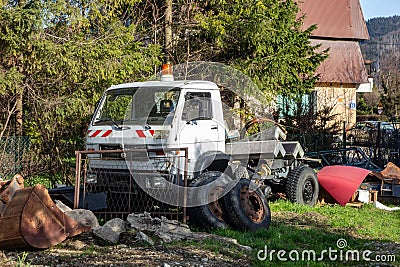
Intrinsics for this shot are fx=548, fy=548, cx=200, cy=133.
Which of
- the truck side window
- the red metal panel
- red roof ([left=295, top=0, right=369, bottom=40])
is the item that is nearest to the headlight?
the truck side window

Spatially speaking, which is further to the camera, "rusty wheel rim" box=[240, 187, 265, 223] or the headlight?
the headlight

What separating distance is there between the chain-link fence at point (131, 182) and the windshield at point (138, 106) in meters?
0.66

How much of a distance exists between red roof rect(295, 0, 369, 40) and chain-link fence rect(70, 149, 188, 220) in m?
24.1

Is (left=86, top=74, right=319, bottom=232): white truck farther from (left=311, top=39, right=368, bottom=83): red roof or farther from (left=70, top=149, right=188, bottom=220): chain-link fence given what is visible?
(left=311, top=39, right=368, bottom=83): red roof

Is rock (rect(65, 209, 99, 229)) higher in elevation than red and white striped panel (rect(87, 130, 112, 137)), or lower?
lower

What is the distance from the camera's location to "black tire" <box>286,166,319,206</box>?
1166cm

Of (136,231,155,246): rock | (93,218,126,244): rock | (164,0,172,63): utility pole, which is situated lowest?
(136,231,155,246): rock

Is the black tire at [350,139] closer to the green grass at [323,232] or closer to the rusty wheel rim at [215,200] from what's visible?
the green grass at [323,232]

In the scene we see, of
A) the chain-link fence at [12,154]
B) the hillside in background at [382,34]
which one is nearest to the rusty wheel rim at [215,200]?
the chain-link fence at [12,154]

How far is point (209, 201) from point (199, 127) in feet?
4.97

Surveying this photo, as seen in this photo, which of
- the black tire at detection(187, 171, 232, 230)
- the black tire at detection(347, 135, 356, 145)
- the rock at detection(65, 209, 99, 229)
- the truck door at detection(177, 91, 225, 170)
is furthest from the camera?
the black tire at detection(347, 135, 356, 145)

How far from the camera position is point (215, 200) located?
354 inches

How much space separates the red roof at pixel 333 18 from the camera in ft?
105

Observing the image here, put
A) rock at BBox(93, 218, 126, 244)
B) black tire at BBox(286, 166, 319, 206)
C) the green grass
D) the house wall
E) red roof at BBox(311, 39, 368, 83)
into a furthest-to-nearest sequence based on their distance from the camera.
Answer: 1. red roof at BBox(311, 39, 368, 83)
2. the house wall
3. black tire at BBox(286, 166, 319, 206)
4. the green grass
5. rock at BBox(93, 218, 126, 244)
